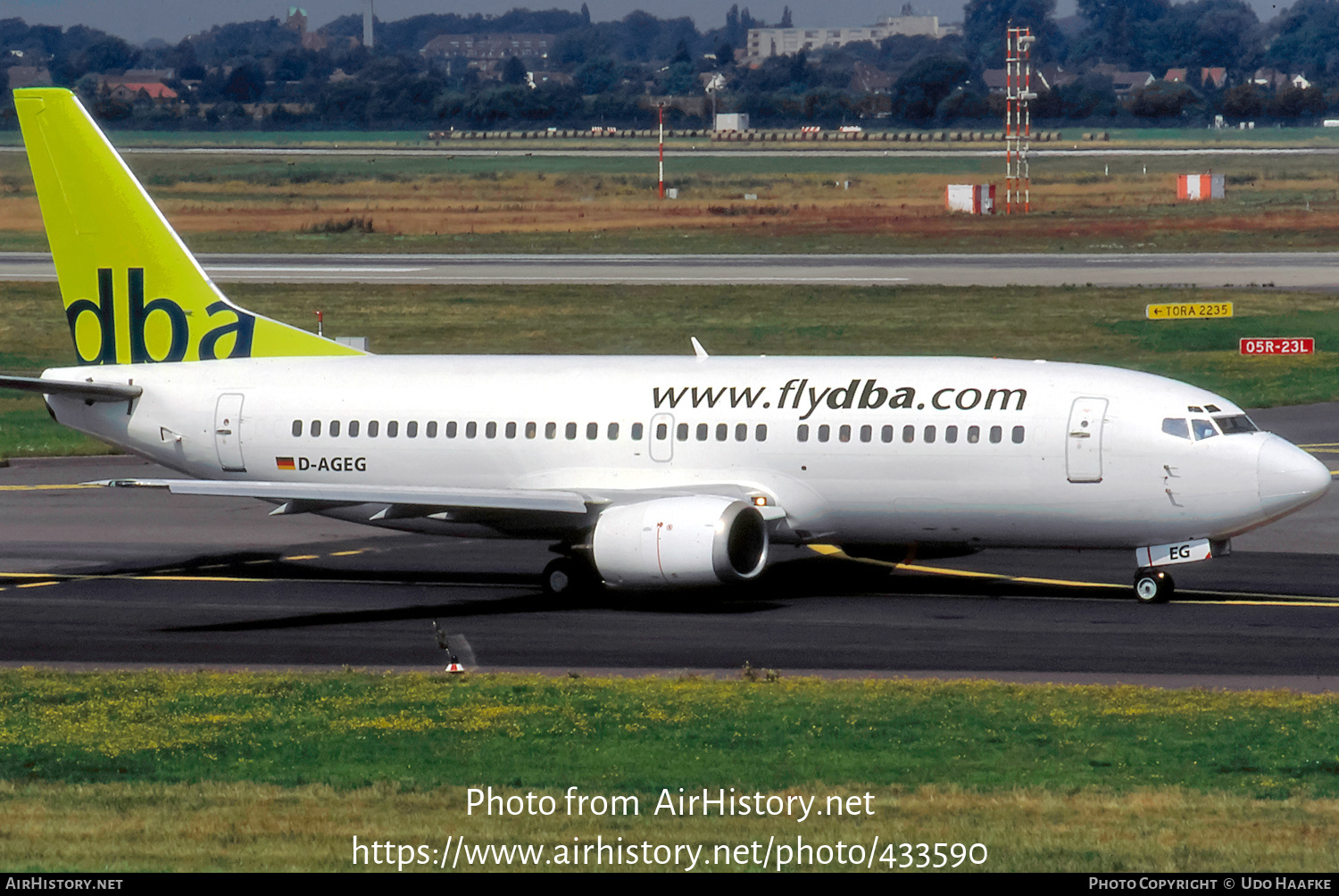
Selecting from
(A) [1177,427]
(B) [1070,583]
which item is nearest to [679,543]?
(B) [1070,583]

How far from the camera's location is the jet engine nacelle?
33688mm

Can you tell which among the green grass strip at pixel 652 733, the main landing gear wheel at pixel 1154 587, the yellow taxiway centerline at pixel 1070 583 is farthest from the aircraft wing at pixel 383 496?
the main landing gear wheel at pixel 1154 587

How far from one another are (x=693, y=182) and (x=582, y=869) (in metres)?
173

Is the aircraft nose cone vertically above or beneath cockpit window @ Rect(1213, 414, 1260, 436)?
beneath

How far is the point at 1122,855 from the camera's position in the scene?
18156 mm

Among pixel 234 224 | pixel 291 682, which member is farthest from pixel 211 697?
pixel 234 224

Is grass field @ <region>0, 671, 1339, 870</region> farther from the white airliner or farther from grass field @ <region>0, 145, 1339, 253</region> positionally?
grass field @ <region>0, 145, 1339, 253</region>

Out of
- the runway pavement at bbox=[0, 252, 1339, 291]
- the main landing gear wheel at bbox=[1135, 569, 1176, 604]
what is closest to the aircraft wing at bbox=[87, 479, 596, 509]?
the main landing gear wheel at bbox=[1135, 569, 1176, 604]

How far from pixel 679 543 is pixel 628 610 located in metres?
2.35

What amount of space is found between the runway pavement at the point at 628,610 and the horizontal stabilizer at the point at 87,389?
342 cm

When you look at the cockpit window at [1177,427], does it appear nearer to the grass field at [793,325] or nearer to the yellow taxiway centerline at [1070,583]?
the yellow taxiway centerline at [1070,583]

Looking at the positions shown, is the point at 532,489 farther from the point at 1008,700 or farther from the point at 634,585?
the point at 1008,700

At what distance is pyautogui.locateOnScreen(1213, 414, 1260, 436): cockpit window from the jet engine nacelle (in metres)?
8.26

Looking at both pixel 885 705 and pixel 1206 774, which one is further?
pixel 885 705
